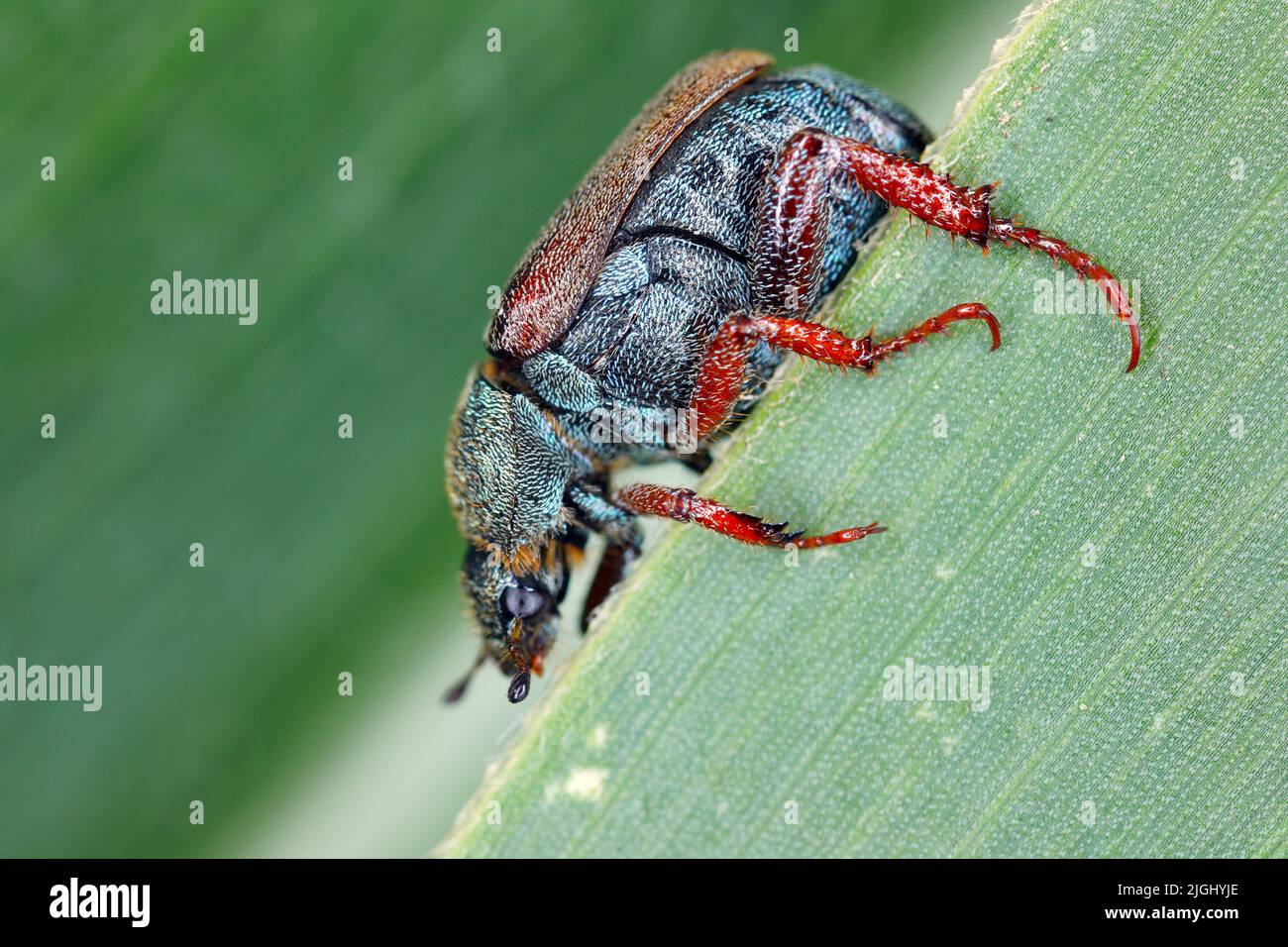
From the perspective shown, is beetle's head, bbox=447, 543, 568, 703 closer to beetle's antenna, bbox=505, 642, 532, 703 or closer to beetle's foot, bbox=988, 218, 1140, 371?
beetle's antenna, bbox=505, 642, 532, 703

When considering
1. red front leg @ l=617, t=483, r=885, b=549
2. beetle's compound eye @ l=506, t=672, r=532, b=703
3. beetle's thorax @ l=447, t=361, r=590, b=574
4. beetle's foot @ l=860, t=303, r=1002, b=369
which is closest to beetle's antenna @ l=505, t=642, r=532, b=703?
beetle's compound eye @ l=506, t=672, r=532, b=703

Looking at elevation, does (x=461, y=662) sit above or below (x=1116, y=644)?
below

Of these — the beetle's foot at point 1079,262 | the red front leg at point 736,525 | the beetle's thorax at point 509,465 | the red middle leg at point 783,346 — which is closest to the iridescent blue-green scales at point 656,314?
the beetle's thorax at point 509,465

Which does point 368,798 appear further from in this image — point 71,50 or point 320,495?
point 71,50

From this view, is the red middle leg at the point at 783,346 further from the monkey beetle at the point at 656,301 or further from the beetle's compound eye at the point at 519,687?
the beetle's compound eye at the point at 519,687
